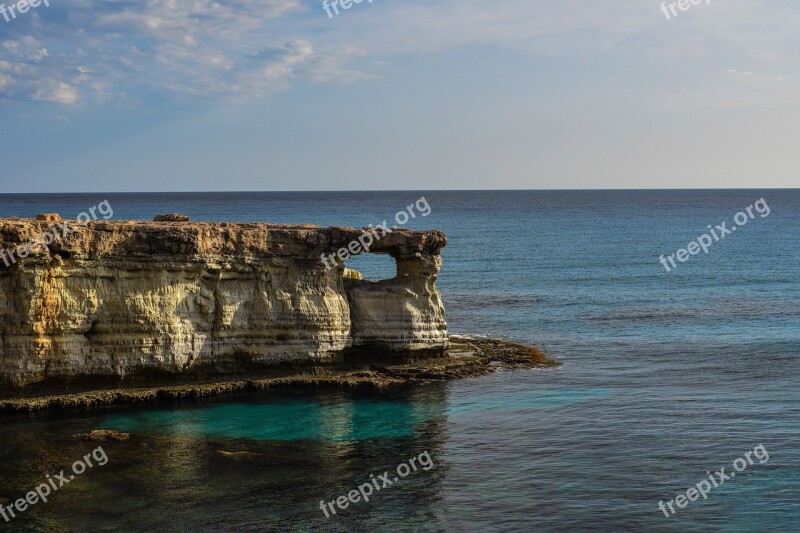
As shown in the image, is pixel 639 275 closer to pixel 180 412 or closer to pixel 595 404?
pixel 595 404

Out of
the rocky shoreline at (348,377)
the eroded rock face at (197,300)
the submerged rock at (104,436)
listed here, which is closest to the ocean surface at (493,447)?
the submerged rock at (104,436)

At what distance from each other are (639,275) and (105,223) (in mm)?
62492

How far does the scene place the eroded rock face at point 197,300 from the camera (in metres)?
39.3

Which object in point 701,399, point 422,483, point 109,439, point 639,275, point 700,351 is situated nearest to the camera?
point 422,483

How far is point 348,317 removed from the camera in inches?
1832

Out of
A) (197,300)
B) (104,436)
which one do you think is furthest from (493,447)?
(197,300)

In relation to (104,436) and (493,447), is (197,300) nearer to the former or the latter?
(104,436)

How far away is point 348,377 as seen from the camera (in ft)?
149

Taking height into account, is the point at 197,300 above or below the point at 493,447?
above

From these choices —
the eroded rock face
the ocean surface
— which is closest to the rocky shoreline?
the eroded rock face

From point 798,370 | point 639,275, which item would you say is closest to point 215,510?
point 798,370

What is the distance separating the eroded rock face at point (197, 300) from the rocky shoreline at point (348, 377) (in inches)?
34.7

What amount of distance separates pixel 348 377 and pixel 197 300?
8.77m

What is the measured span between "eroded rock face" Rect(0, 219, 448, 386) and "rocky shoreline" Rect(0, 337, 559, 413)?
88 centimetres
